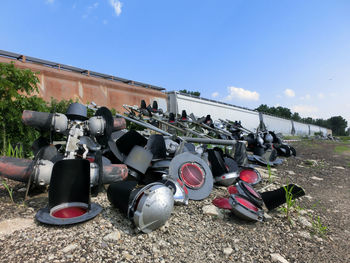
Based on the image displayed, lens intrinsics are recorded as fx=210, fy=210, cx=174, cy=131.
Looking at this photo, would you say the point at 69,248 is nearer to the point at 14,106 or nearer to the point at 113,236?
the point at 113,236

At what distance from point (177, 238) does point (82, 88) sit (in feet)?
A: 23.3

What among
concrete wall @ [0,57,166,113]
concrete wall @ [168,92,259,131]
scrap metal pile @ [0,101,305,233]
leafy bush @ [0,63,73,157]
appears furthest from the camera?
concrete wall @ [168,92,259,131]

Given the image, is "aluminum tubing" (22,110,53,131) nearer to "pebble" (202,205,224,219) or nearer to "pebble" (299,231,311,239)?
"pebble" (202,205,224,219)

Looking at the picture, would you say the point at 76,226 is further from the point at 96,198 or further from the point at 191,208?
the point at 191,208

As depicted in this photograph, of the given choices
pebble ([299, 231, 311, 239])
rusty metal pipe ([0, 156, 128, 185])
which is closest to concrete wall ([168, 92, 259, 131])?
pebble ([299, 231, 311, 239])

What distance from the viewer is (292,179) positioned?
13.7 ft

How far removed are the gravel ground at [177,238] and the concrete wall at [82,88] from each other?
192 inches

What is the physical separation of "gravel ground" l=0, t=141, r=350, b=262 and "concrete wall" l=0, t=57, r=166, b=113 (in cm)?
489

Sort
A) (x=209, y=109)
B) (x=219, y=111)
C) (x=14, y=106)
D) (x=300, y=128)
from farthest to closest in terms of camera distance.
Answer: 1. (x=300, y=128)
2. (x=219, y=111)
3. (x=209, y=109)
4. (x=14, y=106)

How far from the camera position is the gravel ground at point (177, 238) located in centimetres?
137

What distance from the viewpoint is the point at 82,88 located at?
295 inches

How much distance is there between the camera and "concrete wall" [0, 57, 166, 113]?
6375 mm

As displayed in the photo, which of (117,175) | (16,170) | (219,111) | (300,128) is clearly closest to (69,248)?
(117,175)

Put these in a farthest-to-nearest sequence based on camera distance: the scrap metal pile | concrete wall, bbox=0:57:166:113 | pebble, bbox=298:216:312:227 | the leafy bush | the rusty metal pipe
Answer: concrete wall, bbox=0:57:166:113 < the leafy bush < pebble, bbox=298:216:312:227 < the rusty metal pipe < the scrap metal pile
